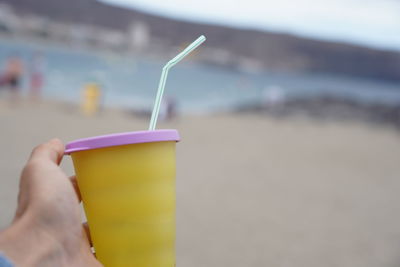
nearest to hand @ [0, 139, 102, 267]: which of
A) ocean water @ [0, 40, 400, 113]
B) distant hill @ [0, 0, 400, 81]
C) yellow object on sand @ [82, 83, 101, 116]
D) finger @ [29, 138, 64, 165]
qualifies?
finger @ [29, 138, 64, 165]

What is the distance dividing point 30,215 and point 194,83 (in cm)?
1086

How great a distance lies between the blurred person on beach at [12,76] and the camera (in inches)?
237

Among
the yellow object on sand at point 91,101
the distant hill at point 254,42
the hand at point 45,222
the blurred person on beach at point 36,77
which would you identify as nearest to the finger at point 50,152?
the hand at point 45,222

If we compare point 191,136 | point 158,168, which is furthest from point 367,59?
point 158,168

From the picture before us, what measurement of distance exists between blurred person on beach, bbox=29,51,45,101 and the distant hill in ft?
4.48

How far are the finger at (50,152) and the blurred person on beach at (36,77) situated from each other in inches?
238

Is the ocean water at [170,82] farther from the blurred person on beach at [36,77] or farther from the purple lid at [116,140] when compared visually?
the purple lid at [116,140]

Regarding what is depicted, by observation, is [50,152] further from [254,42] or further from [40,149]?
[254,42]

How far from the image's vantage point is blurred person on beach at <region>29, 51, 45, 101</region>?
6.54 m

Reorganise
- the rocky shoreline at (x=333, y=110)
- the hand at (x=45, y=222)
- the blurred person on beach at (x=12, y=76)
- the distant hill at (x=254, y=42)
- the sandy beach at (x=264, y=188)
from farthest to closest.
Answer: the distant hill at (x=254, y=42) → the rocky shoreline at (x=333, y=110) → the blurred person on beach at (x=12, y=76) → the sandy beach at (x=264, y=188) → the hand at (x=45, y=222)

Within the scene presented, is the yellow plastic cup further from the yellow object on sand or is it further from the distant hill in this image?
the distant hill

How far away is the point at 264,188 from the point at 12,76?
4143mm

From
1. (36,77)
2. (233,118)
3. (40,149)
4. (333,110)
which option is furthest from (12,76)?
(40,149)

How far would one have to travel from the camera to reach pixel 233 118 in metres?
7.62
